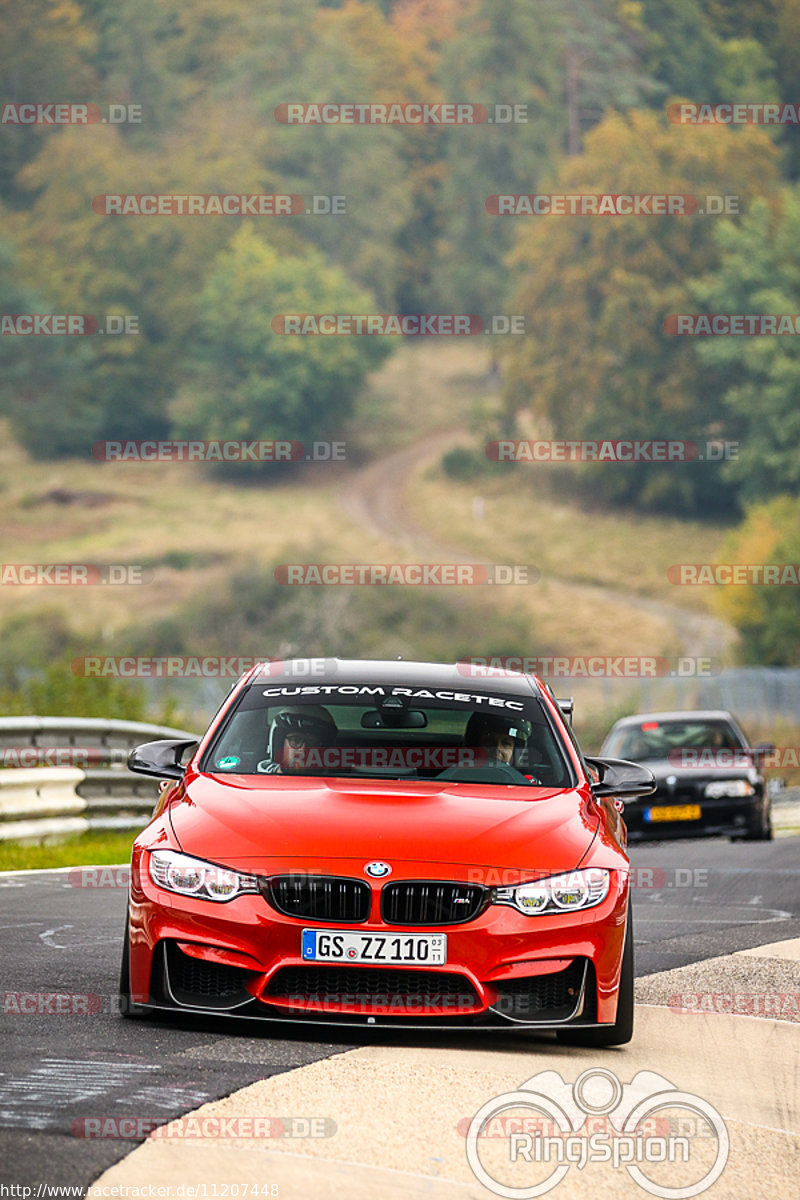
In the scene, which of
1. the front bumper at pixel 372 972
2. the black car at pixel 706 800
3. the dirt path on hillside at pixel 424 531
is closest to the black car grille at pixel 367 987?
the front bumper at pixel 372 972

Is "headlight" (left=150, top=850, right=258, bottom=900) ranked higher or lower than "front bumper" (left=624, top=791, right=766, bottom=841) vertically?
higher

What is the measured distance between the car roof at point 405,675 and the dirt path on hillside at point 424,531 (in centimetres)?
6255

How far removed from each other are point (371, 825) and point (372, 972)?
1.91 feet

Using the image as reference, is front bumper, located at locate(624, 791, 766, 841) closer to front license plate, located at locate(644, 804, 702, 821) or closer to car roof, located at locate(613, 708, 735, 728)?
front license plate, located at locate(644, 804, 702, 821)

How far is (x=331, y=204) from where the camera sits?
12250 cm

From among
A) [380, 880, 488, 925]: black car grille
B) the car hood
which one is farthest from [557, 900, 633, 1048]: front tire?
[380, 880, 488, 925]: black car grille

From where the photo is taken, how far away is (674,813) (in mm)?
20219

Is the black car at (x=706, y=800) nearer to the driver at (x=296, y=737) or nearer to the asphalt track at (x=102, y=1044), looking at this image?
the asphalt track at (x=102, y=1044)

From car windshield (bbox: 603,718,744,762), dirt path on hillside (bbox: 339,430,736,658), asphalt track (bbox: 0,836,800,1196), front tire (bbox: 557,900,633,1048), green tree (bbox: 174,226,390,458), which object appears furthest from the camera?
green tree (bbox: 174,226,390,458)

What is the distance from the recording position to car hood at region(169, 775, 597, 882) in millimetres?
6797

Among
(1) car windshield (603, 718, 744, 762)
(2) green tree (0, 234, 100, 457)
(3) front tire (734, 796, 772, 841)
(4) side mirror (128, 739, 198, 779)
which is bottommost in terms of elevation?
(3) front tire (734, 796, 772, 841)

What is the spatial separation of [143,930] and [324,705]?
169 cm

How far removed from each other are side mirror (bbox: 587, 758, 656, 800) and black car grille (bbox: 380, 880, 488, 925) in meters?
1.30

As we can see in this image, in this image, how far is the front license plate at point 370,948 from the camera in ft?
21.7
